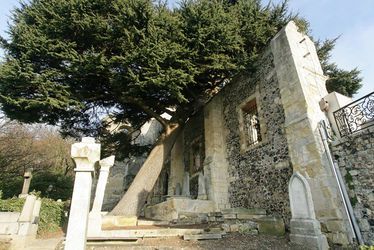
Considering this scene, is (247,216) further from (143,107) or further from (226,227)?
(143,107)

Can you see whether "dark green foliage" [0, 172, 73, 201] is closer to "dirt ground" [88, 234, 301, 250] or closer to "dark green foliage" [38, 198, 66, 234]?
"dark green foliage" [38, 198, 66, 234]

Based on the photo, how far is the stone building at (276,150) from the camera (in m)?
6.12

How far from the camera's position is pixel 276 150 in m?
8.23

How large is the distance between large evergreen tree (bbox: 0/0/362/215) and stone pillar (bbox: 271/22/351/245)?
1541mm

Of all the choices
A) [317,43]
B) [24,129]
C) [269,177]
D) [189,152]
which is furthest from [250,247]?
[24,129]

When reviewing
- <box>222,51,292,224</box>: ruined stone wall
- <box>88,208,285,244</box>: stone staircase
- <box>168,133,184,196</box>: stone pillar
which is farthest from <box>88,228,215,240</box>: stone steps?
<box>168,133,184,196</box>: stone pillar

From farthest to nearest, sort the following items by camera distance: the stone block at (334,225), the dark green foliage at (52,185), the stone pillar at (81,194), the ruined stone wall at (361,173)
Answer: the dark green foliage at (52,185)
the stone block at (334,225)
the ruined stone wall at (361,173)
the stone pillar at (81,194)

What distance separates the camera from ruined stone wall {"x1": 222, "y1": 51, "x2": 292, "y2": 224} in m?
7.88

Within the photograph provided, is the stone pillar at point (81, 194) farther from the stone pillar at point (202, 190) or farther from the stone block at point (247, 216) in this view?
the stone pillar at point (202, 190)

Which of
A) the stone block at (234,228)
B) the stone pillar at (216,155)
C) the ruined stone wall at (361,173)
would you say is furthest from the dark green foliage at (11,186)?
the ruined stone wall at (361,173)

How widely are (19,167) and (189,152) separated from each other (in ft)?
34.5

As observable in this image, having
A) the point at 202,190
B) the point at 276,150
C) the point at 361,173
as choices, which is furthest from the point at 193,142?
the point at 361,173

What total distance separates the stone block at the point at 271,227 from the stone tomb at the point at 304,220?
2.97ft

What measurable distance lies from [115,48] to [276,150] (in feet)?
22.9
